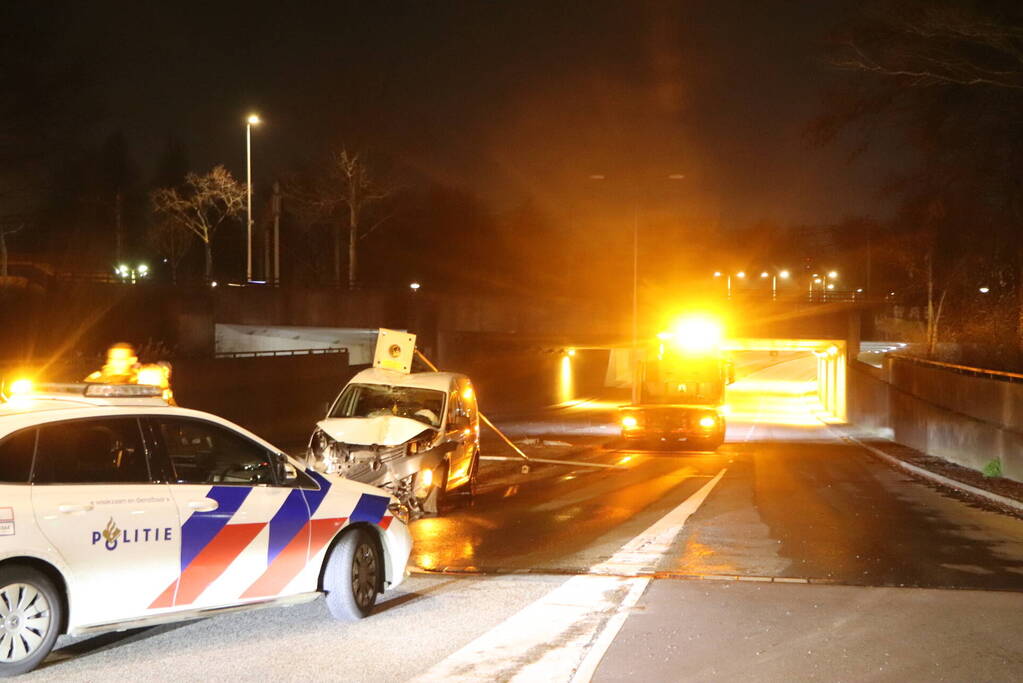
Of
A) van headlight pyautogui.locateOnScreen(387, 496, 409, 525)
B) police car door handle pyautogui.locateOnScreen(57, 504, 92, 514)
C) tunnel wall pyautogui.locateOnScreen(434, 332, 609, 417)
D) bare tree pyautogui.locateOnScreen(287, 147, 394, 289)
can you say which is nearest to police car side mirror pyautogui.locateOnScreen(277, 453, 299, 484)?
van headlight pyautogui.locateOnScreen(387, 496, 409, 525)

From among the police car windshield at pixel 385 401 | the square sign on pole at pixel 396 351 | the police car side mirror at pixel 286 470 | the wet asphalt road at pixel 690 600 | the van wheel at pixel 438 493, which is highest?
the square sign on pole at pixel 396 351

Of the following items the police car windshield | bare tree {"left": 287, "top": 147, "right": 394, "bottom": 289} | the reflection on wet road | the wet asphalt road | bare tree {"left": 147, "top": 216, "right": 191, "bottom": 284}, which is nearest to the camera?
the wet asphalt road

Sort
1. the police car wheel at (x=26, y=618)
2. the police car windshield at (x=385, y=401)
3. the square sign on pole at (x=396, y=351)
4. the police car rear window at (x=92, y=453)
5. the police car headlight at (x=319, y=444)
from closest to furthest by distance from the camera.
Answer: the police car wheel at (x=26, y=618) < the police car rear window at (x=92, y=453) < the police car headlight at (x=319, y=444) < the police car windshield at (x=385, y=401) < the square sign on pole at (x=396, y=351)

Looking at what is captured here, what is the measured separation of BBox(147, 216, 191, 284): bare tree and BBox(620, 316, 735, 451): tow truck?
40181mm

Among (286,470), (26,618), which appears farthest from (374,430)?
(26,618)

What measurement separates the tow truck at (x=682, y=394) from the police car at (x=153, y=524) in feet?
61.6

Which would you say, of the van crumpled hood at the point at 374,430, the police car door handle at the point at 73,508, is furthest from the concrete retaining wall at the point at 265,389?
the police car door handle at the point at 73,508

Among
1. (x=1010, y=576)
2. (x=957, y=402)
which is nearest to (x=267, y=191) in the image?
(x=957, y=402)

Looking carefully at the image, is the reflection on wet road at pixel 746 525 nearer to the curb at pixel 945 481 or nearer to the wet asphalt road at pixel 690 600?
the wet asphalt road at pixel 690 600

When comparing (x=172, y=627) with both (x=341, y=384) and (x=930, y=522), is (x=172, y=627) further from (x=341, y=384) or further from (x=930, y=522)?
(x=341, y=384)

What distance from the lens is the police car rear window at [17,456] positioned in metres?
6.35

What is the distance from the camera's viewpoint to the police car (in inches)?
250

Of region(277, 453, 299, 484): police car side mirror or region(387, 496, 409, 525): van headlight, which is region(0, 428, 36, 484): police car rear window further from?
region(387, 496, 409, 525): van headlight

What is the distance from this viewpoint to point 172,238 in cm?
6631
